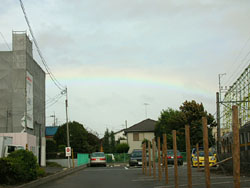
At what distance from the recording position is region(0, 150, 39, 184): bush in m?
16.1

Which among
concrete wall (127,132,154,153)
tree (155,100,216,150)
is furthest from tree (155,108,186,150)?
concrete wall (127,132,154,153)

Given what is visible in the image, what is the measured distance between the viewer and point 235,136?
7422mm

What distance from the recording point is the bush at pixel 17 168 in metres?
16.1

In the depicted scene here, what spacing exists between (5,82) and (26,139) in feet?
25.4

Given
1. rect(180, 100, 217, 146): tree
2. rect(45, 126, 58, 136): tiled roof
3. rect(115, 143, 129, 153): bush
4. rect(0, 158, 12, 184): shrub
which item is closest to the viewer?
rect(0, 158, 12, 184): shrub

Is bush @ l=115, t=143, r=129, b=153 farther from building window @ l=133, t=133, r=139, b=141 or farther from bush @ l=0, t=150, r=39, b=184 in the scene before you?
bush @ l=0, t=150, r=39, b=184

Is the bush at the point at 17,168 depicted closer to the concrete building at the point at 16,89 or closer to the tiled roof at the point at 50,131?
the concrete building at the point at 16,89

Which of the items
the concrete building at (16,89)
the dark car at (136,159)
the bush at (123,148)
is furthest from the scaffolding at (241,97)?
the bush at (123,148)

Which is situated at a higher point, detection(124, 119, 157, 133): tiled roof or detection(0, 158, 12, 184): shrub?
detection(124, 119, 157, 133): tiled roof

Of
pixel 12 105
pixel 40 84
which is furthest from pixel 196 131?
pixel 12 105

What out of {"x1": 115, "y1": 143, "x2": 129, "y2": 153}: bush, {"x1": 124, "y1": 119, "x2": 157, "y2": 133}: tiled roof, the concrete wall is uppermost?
{"x1": 124, "y1": 119, "x2": 157, "y2": 133}: tiled roof

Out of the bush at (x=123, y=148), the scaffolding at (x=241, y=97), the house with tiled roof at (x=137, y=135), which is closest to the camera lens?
the scaffolding at (x=241, y=97)

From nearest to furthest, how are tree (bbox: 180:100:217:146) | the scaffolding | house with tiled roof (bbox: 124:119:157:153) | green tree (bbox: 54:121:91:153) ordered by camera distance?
the scaffolding → tree (bbox: 180:100:217:146) → green tree (bbox: 54:121:91:153) → house with tiled roof (bbox: 124:119:157:153)

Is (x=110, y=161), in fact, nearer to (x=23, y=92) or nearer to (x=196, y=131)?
(x=196, y=131)
